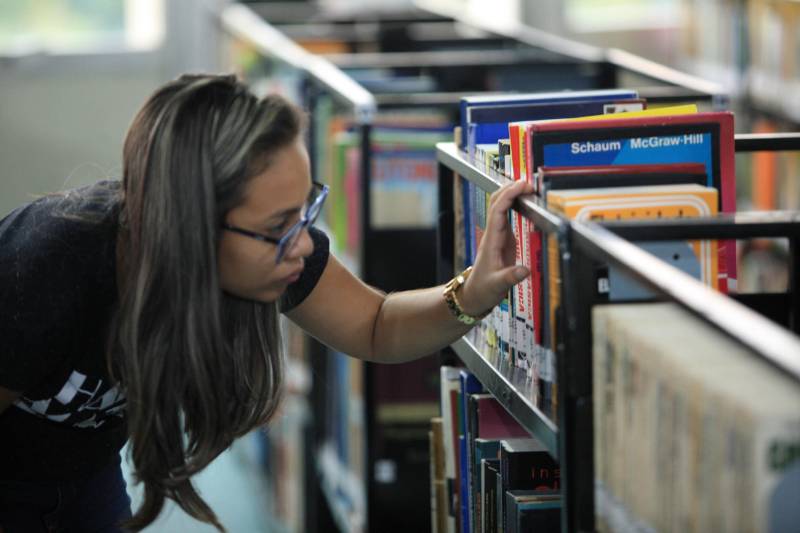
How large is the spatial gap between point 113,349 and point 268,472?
2742 mm

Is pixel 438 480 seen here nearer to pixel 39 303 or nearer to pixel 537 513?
pixel 537 513

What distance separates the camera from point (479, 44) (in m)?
4.39

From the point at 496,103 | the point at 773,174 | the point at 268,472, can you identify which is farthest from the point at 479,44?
the point at 496,103

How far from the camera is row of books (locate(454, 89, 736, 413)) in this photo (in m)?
1.44

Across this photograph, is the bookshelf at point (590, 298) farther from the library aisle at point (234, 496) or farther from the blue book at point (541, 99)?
the library aisle at point (234, 496)

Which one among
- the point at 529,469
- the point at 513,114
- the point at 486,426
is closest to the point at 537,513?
the point at 529,469

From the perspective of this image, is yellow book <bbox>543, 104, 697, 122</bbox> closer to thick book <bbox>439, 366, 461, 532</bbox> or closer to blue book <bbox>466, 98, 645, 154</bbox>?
blue book <bbox>466, 98, 645, 154</bbox>

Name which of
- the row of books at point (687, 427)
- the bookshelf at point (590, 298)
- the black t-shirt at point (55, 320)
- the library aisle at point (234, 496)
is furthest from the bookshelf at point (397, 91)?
the black t-shirt at point (55, 320)

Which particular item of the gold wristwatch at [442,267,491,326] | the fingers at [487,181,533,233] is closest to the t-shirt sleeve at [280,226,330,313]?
the gold wristwatch at [442,267,491,326]

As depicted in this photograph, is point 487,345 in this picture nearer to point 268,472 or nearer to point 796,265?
point 796,265

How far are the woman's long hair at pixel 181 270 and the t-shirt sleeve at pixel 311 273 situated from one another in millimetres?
144

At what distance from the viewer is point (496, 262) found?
164cm

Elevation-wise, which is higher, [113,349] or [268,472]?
[113,349]

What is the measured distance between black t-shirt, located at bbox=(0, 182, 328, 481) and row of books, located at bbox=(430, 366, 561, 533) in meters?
0.48
